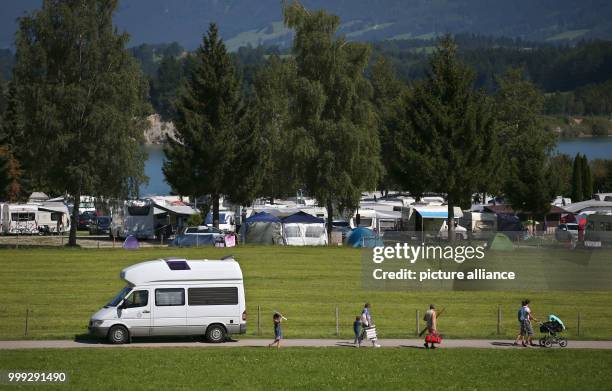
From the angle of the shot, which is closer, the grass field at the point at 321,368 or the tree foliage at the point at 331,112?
the grass field at the point at 321,368

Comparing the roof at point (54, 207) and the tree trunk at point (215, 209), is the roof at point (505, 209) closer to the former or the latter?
the tree trunk at point (215, 209)

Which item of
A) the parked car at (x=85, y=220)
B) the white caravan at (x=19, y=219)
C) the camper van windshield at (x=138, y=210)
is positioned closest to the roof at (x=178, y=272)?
the camper van windshield at (x=138, y=210)

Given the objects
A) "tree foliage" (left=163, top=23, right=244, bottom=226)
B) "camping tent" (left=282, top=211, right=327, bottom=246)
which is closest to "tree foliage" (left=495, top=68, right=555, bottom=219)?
"camping tent" (left=282, top=211, right=327, bottom=246)

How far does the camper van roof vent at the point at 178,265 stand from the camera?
30.3 meters

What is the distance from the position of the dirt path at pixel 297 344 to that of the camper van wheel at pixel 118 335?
9.8 inches

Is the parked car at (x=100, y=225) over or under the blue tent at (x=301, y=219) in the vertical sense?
under

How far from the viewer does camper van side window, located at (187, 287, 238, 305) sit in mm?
29766

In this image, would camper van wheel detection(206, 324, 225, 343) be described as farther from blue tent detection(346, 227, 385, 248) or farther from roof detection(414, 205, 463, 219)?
roof detection(414, 205, 463, 219)

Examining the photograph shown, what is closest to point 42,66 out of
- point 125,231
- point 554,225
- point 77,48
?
point 77,48

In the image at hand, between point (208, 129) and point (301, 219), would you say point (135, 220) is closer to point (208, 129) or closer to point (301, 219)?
point (208, 129)

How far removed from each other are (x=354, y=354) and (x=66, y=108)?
37129 millimetres

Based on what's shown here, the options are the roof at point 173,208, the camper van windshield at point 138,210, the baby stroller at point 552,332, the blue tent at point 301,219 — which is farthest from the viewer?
the roof at point 173,208

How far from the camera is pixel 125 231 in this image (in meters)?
68.6

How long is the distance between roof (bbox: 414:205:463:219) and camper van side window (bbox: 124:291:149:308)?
43323 mm
